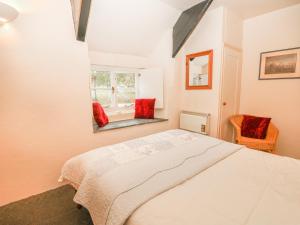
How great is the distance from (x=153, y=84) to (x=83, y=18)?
1634 millimetres

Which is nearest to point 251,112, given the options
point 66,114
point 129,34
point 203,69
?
point 203,69

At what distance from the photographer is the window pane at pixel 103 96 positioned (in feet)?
9.27

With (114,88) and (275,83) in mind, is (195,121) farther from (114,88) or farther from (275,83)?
(114,88)

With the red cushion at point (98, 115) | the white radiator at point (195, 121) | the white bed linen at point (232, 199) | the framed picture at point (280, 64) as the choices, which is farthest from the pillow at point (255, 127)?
the red cushion at point (98, 115)

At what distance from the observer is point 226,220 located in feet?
2.46

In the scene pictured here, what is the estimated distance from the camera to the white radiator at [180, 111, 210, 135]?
106 inches

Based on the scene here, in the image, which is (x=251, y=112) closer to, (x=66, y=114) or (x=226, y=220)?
(x=226, y=220)

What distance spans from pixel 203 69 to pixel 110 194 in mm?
2425

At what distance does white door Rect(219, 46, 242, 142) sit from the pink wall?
6.72 feet

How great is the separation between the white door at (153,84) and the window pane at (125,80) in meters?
0.16

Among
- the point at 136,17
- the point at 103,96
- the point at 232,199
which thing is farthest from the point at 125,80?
the point at 232,199

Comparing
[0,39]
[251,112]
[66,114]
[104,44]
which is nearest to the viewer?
[0,39]

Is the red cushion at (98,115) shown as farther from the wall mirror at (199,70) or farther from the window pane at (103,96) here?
the wall mirror at (199,70)

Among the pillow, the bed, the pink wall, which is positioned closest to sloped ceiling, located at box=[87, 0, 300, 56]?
the pink wall
